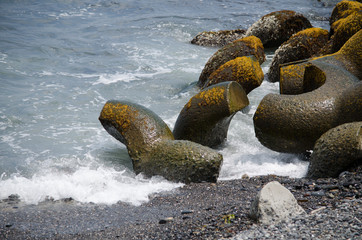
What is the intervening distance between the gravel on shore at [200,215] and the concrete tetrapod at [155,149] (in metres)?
0.20

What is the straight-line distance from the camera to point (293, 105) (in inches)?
192

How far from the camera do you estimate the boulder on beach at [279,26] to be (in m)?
11.0

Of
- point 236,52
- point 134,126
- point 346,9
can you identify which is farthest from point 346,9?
Answer: point 134,126

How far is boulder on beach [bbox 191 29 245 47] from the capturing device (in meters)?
12.7

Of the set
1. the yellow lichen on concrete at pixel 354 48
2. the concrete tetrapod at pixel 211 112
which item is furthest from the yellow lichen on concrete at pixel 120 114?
the yellow lichen on concrete at pixel 354 48

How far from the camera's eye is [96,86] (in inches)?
359

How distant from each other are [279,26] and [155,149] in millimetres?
7282

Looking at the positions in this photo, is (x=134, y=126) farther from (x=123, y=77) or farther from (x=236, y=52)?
(x=123, y=77)

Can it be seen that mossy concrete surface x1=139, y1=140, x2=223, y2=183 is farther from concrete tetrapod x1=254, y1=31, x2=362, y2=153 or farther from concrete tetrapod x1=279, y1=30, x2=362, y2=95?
concrete tetrapod x1=279, y1=30, x2=362, y2=95

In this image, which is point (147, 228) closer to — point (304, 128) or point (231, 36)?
point (304, 128)

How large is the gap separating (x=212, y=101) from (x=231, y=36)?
7.93 m

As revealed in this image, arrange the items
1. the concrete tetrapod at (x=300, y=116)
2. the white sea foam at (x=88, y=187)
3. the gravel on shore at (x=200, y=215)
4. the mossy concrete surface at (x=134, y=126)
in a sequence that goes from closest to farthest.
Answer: the gravel on shore at (x=200, y=215), the white sea foam at (x=88, y=187), the concrete tetrapod at (x=300, y=116), the mossy concrete surface at (x=134, y=126)

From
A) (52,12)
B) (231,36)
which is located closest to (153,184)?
(231,36)

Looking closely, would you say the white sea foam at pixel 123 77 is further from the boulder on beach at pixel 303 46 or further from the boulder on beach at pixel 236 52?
the boulder on beach at pixel 303 46
